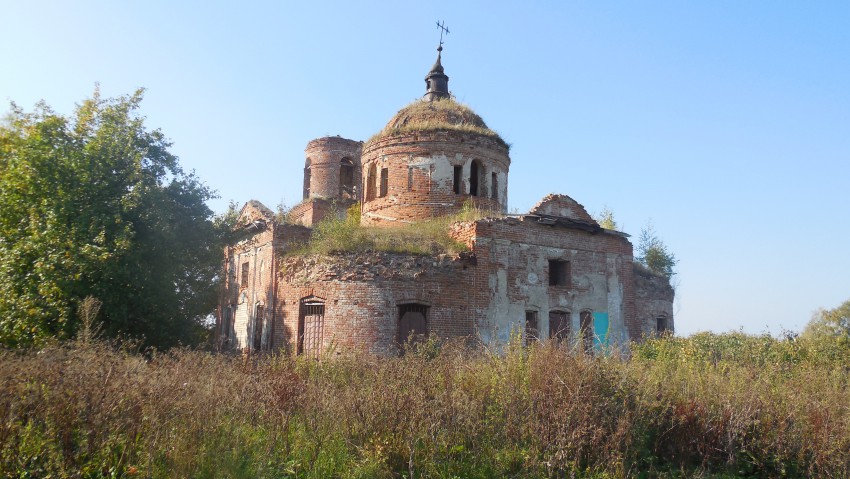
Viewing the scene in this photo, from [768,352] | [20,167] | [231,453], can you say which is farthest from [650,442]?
[20,167]

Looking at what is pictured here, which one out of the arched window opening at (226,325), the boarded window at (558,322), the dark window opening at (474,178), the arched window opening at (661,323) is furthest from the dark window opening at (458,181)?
the arched window opening at (226,325)

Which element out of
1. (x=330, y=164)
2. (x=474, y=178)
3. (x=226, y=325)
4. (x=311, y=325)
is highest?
(x=330, y=164)

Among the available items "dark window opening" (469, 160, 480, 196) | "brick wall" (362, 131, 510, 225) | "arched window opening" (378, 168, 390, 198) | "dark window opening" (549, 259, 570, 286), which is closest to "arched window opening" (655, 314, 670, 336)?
"dark window opening" (549, 259, 570, 286)

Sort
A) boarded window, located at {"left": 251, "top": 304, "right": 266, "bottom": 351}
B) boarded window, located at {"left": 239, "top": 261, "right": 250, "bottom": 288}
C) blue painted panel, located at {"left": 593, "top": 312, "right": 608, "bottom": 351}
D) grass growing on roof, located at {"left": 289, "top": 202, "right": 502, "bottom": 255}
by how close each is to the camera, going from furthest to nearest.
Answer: boarded window, located at {"left": 239, "top": 261, "right": 250, "bottom": 288}, blue painted panel, located at {"left": 593, "top": 312, "right": 608, "bottom": 351}, boarded window, located at {"left": 251, "top": 304, "right": 266, "bottom": 351}, grass growing on roof, located at {"left": 289, "top": 202, "right": 502, "bottom": 255}

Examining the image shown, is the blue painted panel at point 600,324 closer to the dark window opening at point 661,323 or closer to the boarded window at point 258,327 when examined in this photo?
the dark window opening at point 661,323

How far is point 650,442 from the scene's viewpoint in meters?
7.54

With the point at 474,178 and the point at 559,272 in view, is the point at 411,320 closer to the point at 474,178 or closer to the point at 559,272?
the point at 559,272

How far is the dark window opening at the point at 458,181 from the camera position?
1892 centimetres

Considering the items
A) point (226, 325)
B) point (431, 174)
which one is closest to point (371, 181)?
point (431, 174)

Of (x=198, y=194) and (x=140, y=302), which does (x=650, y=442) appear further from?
(x=198, y=194)

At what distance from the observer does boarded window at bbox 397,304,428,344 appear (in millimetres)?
14016

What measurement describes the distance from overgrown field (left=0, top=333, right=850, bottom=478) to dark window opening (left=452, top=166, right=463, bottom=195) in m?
10.7

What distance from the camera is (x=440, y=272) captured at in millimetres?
14508

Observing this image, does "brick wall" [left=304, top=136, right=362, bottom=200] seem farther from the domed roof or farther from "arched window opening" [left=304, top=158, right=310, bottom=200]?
the domed roof
